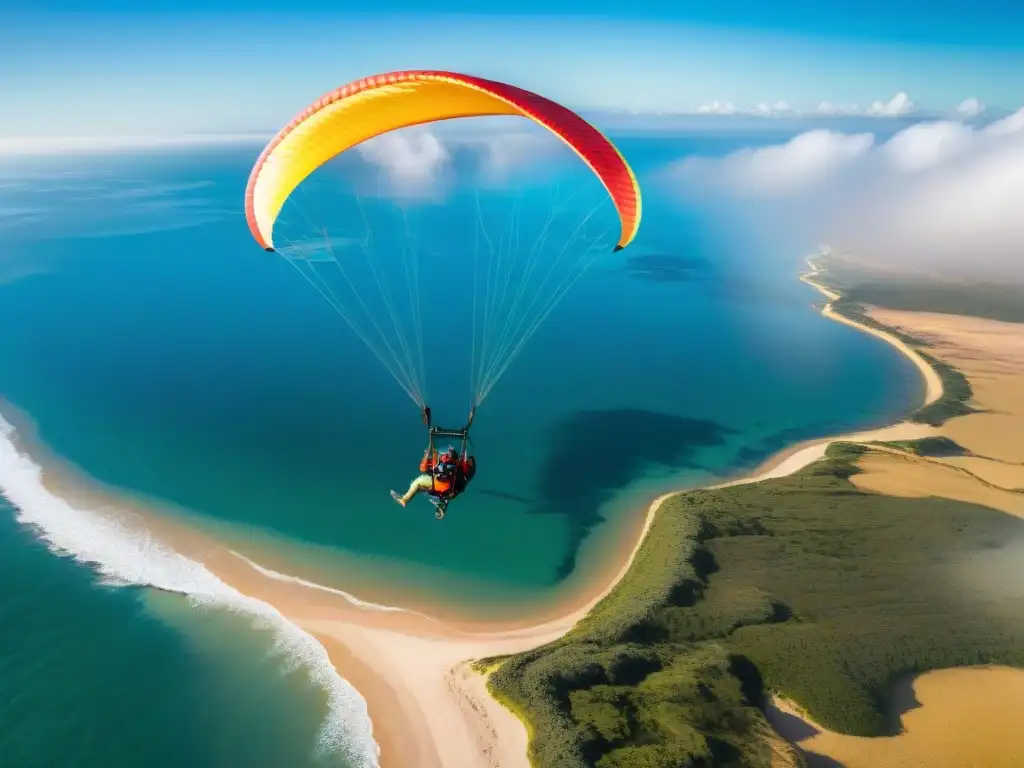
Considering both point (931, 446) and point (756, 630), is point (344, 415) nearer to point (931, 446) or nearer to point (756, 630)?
point (756, 630)

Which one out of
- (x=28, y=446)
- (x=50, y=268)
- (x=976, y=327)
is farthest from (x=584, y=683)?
(x=50, y=268)

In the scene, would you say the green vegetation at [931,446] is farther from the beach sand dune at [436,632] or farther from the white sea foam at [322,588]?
the white sea foam at [322,588]

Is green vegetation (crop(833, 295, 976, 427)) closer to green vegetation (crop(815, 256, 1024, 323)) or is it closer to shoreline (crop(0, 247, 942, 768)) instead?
green vegetation (crop(815, 256, 1024, 323))

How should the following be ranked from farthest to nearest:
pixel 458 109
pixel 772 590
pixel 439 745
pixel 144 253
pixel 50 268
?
1. pixel 144 253
2. pixel 50 268
3. pixel 772 590
4. pixel 439 745
5. pixel 458 109

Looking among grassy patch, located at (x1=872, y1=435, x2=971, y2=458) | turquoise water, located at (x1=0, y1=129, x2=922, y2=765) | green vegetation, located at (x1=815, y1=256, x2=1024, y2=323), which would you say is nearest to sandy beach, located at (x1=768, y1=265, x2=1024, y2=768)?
grassy patch, located at (x1=872, y1=435, x2=971, y2=458)

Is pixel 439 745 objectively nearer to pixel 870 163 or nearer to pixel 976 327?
pixel 976 327

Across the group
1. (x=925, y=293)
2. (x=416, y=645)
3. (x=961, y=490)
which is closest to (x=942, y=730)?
(x=416, y=645)
